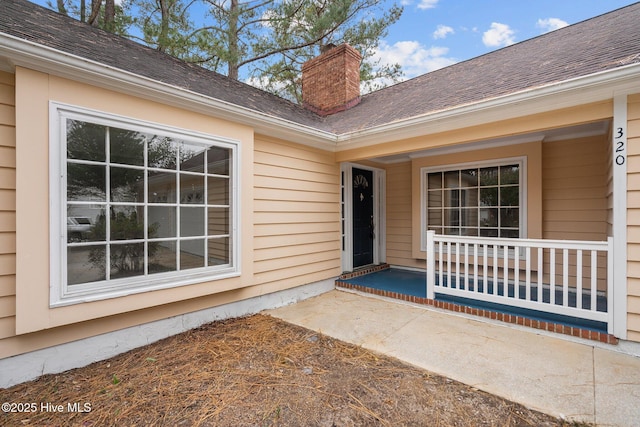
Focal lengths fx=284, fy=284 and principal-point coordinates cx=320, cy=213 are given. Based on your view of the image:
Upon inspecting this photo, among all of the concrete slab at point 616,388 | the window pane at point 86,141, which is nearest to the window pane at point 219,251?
the window pane at point 86,141

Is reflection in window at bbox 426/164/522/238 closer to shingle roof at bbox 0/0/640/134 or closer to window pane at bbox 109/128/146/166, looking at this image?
shingle roof at bbox 0/0/640/134

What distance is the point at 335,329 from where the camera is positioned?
338 cm

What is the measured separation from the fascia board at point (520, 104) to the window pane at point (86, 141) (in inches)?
126

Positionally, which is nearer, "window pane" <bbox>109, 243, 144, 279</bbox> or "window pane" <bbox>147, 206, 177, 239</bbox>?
"window pane" <bbox>109, 243, 144, 279</bbox>

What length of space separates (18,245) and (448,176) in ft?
19.2

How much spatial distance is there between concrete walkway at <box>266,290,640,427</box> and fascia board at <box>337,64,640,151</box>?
8.04 feet

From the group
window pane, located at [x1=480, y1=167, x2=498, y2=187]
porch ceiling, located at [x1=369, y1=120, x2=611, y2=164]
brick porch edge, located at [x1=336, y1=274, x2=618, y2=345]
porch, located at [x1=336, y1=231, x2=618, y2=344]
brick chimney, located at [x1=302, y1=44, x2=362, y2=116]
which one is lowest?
brick porch edge, located at [x1=336, y1=274, x2=618, y2=345]

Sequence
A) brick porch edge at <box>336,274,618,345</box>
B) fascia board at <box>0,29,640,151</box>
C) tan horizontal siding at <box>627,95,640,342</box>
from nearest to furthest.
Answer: fascia board at <box>0,29,640,151</box> → tan horizontal siding at <box>627,95,640,342</box> → brick porch edge at <box>336,274,618,345</box>

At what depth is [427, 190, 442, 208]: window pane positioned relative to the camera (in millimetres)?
5531

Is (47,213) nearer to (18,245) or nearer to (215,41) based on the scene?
(18,245)

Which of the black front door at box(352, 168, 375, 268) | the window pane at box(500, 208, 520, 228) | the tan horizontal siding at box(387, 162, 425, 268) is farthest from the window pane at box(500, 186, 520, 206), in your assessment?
the black front door at box(352, 168, 375, 268)

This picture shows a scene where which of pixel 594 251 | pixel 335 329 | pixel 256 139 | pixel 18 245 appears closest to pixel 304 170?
pixel 256 139

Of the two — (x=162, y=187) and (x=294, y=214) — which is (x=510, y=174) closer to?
(x=294, y=214)

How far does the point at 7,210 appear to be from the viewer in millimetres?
2266
